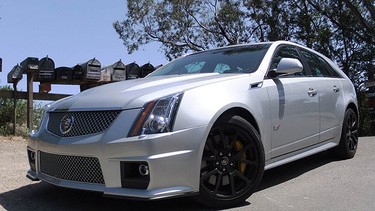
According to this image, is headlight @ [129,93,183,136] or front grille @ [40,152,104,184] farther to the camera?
front grille @ [40,152,104,184]

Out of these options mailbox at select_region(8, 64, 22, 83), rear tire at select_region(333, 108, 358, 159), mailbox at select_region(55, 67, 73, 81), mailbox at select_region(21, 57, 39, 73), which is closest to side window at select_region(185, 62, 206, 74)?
rear tire at select_region(333, 108, 358, 159)

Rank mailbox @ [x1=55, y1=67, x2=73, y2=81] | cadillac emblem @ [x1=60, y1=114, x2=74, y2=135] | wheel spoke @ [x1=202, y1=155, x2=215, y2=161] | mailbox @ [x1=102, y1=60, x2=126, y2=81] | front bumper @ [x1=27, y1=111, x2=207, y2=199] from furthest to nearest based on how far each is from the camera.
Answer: mailbox @ [x1=102, y1=60, x2=126, y2=81] < mailbox @ [x1=55, y1=67, x2=73, y2=81] < cadillac emblem @ [x1=60, y1=114, x2=74, y2=135] < wheel spoke @ [x1=202, y1=155, x2=215, y2=161] < front bumper @ [x1=27, y1=111, x2=207, y2=199]

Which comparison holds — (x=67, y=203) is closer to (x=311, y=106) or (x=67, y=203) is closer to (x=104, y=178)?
(x=104, y=178)

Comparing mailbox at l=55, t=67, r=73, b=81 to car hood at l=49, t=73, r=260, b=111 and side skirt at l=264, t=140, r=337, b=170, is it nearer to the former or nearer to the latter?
car hood at l=49, t=73, r=260, b=111

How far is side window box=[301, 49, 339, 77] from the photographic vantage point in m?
5.77

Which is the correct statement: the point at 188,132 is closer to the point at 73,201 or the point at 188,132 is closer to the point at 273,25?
the point at 73,201

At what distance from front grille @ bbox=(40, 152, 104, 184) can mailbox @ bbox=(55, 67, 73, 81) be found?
6.81 m

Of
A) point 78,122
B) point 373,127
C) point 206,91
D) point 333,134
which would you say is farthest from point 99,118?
point 373,127

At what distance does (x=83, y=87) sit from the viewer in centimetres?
1155

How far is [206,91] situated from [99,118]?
0.97m

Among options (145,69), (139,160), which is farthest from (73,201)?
(145,69)

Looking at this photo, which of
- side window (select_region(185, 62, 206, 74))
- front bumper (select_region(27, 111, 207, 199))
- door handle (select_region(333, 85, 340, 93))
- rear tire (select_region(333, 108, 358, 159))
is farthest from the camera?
rear tire (select_region(333, 108, 358, 159))

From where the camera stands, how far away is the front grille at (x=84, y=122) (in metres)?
3.78

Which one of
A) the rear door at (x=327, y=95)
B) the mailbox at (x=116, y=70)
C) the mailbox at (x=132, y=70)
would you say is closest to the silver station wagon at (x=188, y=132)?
the rear door at (x=327, y=95)
